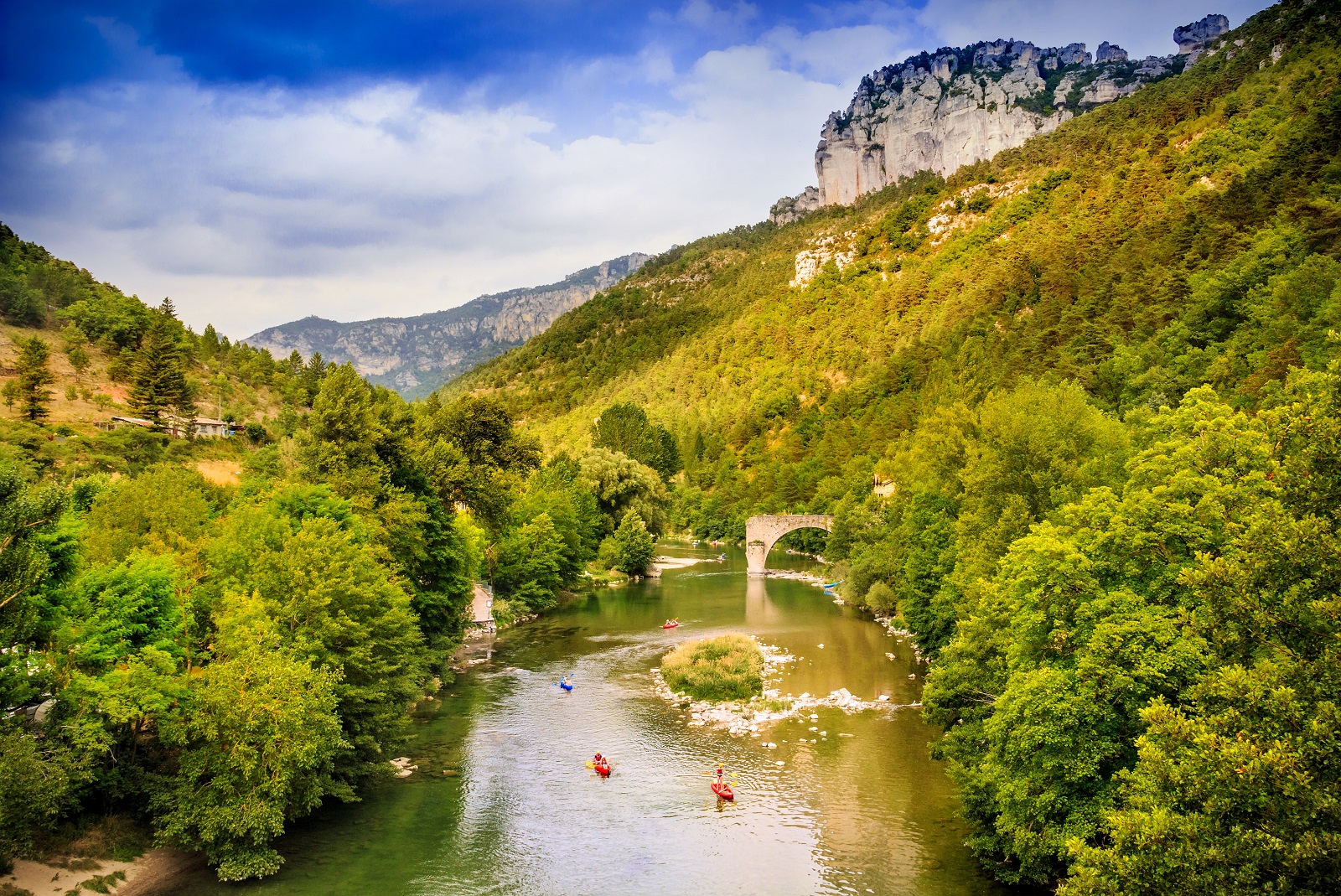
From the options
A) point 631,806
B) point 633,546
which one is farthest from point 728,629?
point 631,806

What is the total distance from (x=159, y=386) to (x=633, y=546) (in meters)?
42.9

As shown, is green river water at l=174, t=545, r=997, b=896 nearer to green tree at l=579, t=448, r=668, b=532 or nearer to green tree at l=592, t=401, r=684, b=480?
green tree at l=579, t=448, r=668, b=532

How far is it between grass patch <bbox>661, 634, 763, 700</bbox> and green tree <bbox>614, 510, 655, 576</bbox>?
2667 cm

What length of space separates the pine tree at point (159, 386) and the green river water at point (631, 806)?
45523 mm

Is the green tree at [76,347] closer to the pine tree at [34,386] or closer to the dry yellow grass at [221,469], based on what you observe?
the pine tree at [34,386]

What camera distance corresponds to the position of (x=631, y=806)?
25.8 meters

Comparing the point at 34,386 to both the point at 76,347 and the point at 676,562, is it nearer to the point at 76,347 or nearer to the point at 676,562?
the point at 76,347

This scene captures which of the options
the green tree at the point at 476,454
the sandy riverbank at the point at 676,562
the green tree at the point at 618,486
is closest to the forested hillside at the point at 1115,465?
the sandy riverbank at the point at 676,562

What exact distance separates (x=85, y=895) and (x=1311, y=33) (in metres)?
138

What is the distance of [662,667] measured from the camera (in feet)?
134

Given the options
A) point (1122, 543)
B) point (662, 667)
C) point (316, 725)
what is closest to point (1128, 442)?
point (1122, 543)

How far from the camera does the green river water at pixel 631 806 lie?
21.2m

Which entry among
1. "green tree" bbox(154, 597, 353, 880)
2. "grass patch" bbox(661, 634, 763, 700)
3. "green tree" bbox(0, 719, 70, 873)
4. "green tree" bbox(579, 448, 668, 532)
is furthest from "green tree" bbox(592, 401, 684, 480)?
"green tree" bbox(0, 719, 70, 873)

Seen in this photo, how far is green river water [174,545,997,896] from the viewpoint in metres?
21.2
